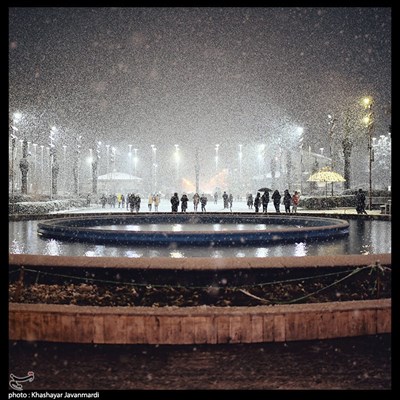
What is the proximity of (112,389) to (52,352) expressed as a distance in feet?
4.55

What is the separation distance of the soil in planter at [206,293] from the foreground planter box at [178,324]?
150 centimetres

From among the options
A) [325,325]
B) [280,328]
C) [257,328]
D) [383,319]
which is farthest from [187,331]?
[383,319]

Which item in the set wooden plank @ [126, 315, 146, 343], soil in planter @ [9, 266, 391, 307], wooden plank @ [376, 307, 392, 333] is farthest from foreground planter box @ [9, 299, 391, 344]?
soil in planter @ [9, 266, 391, 307]

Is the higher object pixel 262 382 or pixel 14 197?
pixel 14 197

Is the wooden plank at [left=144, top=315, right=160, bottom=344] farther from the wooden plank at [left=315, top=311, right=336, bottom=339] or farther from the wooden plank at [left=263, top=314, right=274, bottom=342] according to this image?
the wooden plank at [left=315, top=311, right=336, bottom=339]

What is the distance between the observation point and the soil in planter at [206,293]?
798cm

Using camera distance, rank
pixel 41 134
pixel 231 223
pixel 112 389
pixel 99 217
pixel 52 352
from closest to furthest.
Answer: pixel 112 389, pixel 52 352, pixel 99 217, pixel 231 223, pixel 41 134

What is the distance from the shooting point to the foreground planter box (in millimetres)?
6094

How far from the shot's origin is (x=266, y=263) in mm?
8188

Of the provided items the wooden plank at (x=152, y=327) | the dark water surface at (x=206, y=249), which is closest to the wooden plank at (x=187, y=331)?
the wooden plank at (x=152, y=327)

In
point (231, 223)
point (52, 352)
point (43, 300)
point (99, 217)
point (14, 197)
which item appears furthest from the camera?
point (14, 197)

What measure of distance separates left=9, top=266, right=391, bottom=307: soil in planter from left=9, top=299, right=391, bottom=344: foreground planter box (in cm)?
150
